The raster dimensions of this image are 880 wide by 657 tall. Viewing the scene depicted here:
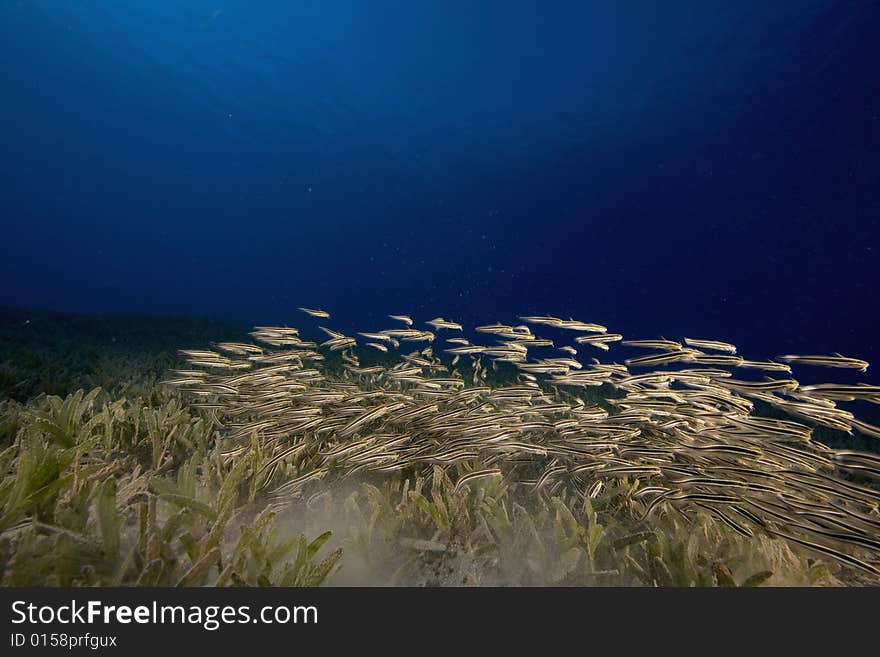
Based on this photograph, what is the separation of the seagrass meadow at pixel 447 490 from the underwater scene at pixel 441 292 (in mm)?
32

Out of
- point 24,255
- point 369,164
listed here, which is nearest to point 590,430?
point 369,164

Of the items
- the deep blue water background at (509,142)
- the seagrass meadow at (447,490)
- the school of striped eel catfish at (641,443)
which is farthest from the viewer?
the deep blue water background at (509,142)

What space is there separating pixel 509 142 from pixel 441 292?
4115cm

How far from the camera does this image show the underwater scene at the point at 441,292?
287 centimetres

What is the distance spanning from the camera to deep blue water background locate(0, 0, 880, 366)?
117ft

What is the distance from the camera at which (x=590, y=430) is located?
152 inches

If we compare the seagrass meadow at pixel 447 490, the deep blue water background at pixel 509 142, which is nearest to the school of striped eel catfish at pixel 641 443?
the seagrass meadow at pixel 447 490

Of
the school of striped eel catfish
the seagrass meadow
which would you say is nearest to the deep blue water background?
the school of striped eel catfish

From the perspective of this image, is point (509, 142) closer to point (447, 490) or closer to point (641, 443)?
point (641, 443)

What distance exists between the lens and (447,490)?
3.54m

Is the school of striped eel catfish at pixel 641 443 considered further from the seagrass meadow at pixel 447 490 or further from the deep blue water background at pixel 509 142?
A: the deep blue water background at pixel 509 142

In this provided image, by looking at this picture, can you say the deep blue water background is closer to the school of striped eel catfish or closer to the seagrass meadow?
the school of striped eel catfish

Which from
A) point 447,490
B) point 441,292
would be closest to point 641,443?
point 447,490

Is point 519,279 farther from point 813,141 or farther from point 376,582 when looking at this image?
point 376,582
